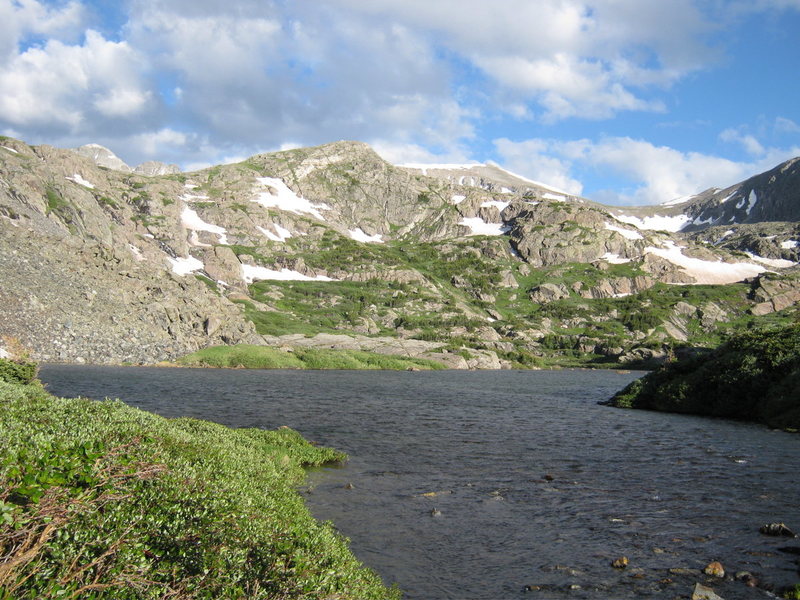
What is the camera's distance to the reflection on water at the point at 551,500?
53.7 ft

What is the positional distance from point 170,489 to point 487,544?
1170cm

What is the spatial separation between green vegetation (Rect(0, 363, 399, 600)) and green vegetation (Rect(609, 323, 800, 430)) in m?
52.2

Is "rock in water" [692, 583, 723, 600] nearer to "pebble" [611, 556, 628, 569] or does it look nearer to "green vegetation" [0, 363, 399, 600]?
"pebble" [611, 556, 628, 569]

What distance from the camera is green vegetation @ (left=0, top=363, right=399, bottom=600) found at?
849 cm

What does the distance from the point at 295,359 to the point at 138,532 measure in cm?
15399

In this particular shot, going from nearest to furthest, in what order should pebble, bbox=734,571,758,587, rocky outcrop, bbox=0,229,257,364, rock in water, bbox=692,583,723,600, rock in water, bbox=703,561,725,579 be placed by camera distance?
rock in water, bbox=692,583,723,600 < pebble, bbox=734,571,758,587 < rock in water, bbox=703,561,725,579 < rocky outcrop, bbox=0,229,257,364

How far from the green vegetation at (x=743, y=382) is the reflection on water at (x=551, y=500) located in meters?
5.09

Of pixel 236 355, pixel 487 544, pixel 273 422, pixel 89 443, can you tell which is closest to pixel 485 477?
pixel 487 544

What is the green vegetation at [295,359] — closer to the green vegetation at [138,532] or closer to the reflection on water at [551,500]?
the reflection on water at [551,500]

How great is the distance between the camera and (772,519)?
21312 millimetres

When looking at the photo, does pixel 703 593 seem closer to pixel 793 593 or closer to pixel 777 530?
pixel 793 593

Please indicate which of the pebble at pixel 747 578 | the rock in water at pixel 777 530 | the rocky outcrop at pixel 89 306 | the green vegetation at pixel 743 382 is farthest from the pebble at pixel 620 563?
the rocky outcrop at pixel 89 306

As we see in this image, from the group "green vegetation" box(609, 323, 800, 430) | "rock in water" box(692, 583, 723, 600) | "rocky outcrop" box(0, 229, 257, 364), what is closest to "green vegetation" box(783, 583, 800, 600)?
"rock in water" box(692, 583, 723, 600)

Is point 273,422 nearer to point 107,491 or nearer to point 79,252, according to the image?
point 107,491
